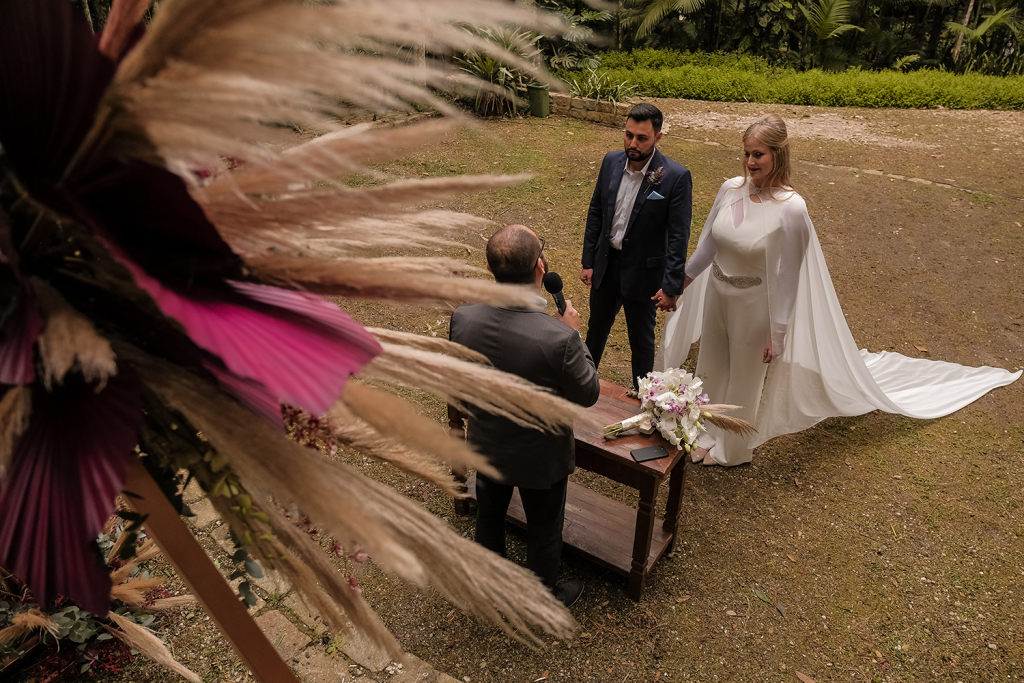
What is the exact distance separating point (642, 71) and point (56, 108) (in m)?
14.4

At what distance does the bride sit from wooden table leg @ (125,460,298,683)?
3.51 metres

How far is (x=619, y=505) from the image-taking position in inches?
162

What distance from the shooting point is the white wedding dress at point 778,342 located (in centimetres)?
395

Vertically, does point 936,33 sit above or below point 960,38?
above

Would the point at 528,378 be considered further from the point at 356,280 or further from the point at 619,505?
the point at 356,280

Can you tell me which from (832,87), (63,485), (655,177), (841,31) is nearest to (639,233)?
(655,177)

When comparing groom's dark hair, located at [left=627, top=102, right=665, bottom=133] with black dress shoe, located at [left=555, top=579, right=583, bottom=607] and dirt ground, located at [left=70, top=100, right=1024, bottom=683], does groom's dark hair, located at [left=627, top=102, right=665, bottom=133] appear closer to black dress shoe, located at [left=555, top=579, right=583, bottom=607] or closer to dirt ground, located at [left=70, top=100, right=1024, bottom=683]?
dirt ground, located at [left=70, top=100, right=1024, bottom=683]

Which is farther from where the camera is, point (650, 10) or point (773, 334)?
point (650, 10)

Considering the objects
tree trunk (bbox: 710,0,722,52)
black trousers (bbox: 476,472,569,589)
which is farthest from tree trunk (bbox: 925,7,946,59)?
black trousers (bbox: 476,472,569,589)

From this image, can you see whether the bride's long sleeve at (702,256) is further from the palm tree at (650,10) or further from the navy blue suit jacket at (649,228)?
the palm tree at (650,10)

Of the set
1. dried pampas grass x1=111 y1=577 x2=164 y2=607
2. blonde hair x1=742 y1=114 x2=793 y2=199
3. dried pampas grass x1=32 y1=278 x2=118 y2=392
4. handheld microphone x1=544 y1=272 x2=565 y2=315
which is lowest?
dried pampas grass x1=111 y1=577 x2=164 y2=607

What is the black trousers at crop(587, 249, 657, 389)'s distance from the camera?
468 cm

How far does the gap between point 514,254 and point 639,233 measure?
2.00 m

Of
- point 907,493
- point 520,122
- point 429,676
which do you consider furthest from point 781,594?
point 520,122
